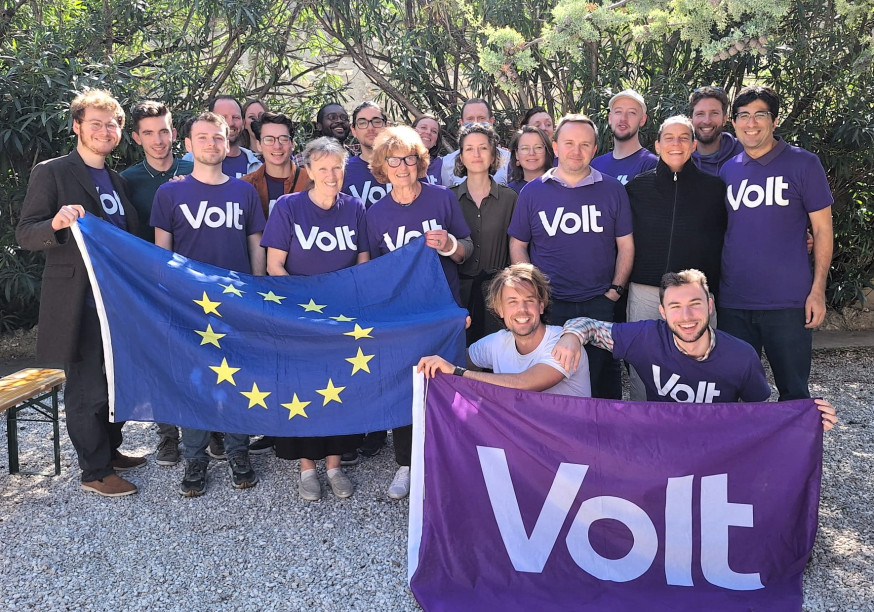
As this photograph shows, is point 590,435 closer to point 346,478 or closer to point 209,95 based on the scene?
point 346,478

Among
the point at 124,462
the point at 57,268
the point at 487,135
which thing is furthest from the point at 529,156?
the point at 124,462

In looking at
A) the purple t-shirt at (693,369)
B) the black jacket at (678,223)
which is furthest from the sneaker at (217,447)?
the black jacket at (678,223)

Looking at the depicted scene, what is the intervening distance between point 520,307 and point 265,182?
194cm

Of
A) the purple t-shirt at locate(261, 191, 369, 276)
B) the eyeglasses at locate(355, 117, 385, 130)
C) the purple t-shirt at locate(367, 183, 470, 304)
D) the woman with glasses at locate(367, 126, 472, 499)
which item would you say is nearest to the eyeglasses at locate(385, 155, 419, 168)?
the woman with glasses at locate(367, 126, 472, 499)

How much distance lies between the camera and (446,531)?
10.4 feet

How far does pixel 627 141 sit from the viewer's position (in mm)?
4797

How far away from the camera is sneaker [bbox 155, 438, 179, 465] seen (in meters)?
4.60

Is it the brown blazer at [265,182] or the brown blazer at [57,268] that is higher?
the brown blazer at [265,182]

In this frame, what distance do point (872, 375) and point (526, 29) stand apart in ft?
13.7

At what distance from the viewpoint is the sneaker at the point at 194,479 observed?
417 centimetres

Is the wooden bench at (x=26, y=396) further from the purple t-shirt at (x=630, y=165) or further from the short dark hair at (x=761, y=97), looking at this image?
the short dark hair at (x=761, y=97)

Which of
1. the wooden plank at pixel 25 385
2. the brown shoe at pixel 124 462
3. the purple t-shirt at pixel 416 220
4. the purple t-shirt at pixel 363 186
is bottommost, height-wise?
the brown shoe at pixel 124 462

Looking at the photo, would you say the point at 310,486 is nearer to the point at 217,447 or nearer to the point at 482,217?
the point at 217,447

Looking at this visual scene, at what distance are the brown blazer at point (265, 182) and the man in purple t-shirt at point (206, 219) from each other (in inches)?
15.2
